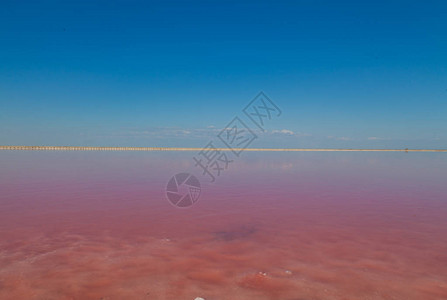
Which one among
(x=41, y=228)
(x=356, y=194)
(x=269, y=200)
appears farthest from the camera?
(x=356, y=194)

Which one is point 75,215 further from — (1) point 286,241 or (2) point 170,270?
(1) point 286,241

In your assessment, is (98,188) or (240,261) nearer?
(240,261)

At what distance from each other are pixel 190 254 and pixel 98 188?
784 centimetres

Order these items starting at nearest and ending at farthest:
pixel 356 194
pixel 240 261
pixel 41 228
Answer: pixel 240 261, pixel 41 228, pixel 356 194

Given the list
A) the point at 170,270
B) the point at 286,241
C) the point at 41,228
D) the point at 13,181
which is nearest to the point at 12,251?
the point at 41,228

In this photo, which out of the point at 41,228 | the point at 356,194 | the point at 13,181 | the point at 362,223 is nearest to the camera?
the point at 41,228

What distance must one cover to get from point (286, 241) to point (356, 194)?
6407 millimetres

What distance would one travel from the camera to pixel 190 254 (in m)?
4.47

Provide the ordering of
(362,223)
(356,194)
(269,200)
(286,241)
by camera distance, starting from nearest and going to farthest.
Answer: (286,241)
(362,223)
(269,200)
(356,194)

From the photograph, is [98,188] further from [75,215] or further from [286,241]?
[286,241]

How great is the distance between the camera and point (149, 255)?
14.4 feet

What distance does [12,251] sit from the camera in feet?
14.6

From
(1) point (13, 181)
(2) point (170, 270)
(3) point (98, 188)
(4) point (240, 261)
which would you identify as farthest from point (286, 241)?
(1) point (13, 181)

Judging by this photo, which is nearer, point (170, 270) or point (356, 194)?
point (170, 270)
